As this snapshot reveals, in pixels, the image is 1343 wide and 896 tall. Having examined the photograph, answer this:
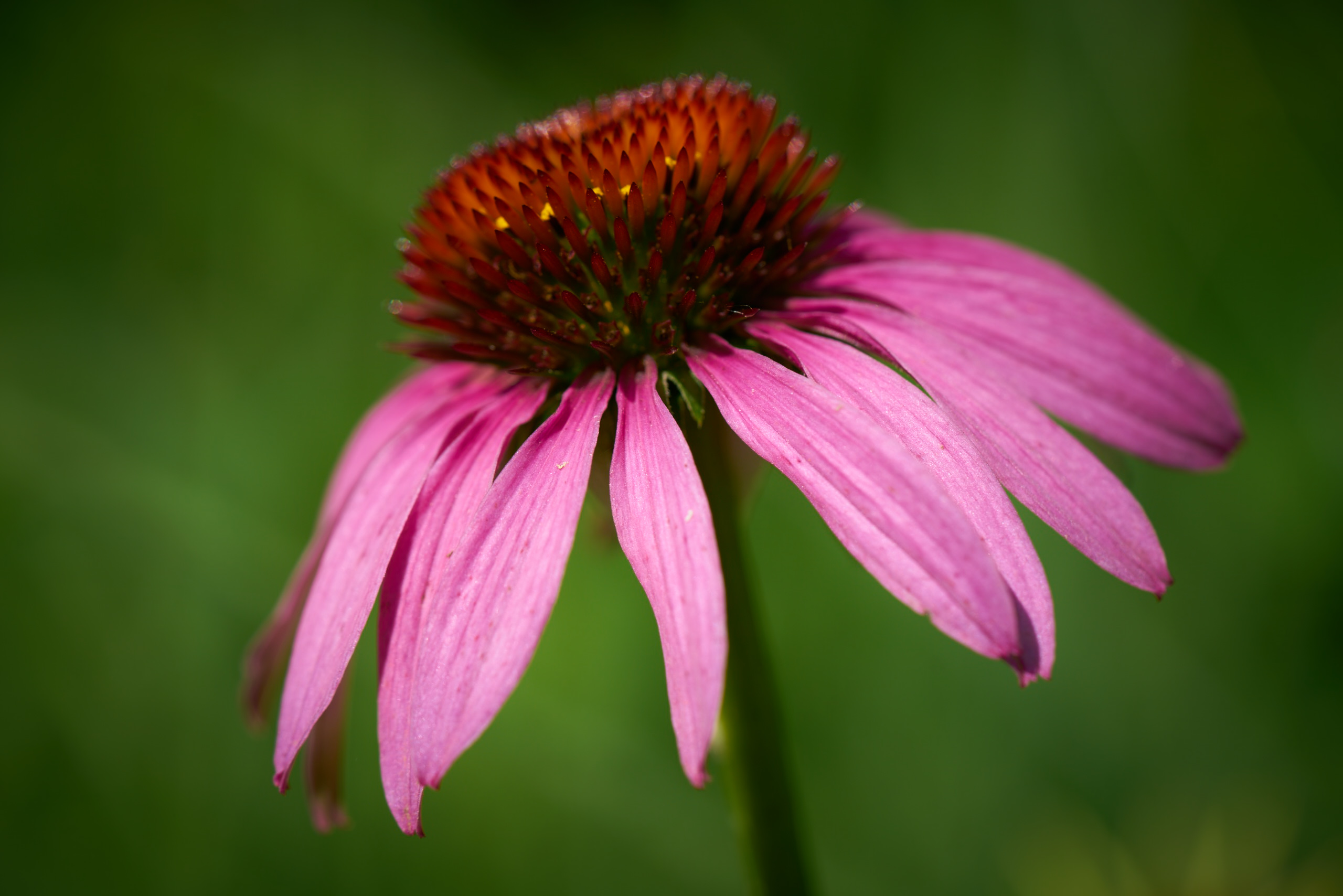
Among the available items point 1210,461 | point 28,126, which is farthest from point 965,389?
point 28,126

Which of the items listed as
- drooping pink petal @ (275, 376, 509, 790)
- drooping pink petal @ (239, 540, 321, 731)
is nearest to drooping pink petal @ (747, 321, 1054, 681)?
drooping pink petal @ (275, 376, 509, 790)

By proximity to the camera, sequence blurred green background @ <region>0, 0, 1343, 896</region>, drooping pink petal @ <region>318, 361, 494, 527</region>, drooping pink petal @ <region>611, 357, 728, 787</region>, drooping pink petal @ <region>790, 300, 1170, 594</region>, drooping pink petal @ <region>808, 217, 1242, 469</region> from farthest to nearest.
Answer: blurred green background @ <region>0, 0, 1343, 896</region>
drooping pink petal @ <region>318, 361, 494, 527</region>
drooping pink petal @ <region>808, 217, 1242, 469</region>
drooping pink petal @ <region>790, 300, 1170, 594</region>
drooping pink petal @ <region>611, 357, 728, 787</region>

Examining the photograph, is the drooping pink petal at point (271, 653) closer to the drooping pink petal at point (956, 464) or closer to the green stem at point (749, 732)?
the green stem at point (749, 732)

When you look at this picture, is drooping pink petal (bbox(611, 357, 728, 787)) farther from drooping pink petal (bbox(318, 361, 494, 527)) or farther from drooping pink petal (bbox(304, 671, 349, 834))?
drooping pink petal (bbox(304, 671, 349, 834))

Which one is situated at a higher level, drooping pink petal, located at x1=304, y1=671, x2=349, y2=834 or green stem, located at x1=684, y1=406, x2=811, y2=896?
green stem, located at x1=684, y1=406, x2=811, y2=896

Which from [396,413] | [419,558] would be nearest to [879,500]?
[419,558]

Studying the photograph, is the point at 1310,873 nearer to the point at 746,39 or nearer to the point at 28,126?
the point at 746,39

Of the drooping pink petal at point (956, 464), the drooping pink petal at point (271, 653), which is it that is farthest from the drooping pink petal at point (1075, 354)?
the drooping pink petal at point (271, 653)
